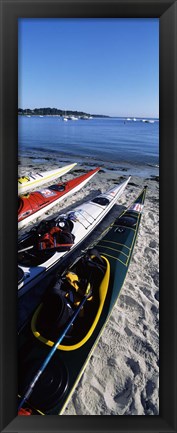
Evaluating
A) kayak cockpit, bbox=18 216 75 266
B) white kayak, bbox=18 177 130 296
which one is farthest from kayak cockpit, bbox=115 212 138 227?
kayak cockpit, bbox=18 216 75 266

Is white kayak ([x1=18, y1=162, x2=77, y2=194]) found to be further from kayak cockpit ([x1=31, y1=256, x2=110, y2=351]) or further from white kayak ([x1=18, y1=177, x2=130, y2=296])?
kayak cockpit ([x1=31, y1=256, x2=110, y2=351])

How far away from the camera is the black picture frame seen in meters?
0.96

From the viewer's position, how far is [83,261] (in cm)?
207

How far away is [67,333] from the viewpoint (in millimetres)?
1532

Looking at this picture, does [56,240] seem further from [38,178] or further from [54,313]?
[38,178]

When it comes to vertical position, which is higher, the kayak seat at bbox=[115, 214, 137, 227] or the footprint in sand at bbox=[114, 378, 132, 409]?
the kayak seat at bbox=[115, 214, 137, 227]

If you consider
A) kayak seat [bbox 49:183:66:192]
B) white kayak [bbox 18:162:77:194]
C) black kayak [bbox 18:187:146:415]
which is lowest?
black kayak [bbox 18:187:146:415]

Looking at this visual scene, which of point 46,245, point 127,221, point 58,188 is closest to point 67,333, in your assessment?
point 46,245

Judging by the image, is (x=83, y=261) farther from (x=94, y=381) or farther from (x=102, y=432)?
(x=102, y=432)

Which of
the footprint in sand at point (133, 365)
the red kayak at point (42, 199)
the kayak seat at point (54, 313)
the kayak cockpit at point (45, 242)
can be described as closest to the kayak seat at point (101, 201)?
the red kayak at point (42, 199)
